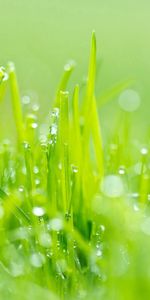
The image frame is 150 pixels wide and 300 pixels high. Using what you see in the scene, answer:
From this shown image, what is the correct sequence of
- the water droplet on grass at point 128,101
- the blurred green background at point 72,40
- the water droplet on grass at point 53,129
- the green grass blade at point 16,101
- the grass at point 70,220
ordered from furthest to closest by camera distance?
1. the blurred green background at point 72,40
2. the water droplet on grass at point 128,101
3. the green grass blade at point 16,101
4. the water droplet on grass at point 53,129
5. the grass at point 70,220

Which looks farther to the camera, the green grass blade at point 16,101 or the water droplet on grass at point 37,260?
the green grass blade at point 16,101

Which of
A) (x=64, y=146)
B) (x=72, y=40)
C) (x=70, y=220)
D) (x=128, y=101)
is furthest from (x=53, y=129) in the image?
(x=72, y=40)

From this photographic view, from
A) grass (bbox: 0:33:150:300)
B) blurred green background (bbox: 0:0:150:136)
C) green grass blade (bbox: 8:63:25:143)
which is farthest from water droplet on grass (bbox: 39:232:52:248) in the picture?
blurred green background (bbox: 0:0:150:136)

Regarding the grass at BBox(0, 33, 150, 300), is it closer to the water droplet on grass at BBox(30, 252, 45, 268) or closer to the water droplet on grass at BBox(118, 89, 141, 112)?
the water droplet on grass at BBox(30, 252, 45, 268)

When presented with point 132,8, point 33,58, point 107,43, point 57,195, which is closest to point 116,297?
point 57,195

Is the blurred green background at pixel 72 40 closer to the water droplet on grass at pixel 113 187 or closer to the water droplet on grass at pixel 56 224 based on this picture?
the water droplet on grass at pixel 113 187

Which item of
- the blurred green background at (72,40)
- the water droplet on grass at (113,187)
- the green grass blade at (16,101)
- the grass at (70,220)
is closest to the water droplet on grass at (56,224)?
the grass at (70,220)

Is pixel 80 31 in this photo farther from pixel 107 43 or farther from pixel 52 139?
pixel 52 139
